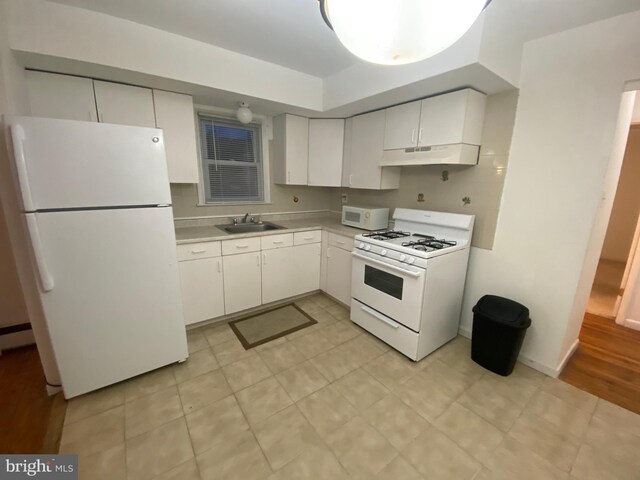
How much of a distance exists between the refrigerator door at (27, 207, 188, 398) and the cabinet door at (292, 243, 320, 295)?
1.36 metres

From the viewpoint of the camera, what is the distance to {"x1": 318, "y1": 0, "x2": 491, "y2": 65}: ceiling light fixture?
745 mm

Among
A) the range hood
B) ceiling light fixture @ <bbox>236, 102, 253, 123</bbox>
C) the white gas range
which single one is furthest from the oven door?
ceiling light fixture @ <bbox>236, 102, 253, 123</bbox>

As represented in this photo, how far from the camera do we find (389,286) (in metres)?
2.29

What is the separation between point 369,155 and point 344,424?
2.46m

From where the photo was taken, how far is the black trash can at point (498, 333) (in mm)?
1972

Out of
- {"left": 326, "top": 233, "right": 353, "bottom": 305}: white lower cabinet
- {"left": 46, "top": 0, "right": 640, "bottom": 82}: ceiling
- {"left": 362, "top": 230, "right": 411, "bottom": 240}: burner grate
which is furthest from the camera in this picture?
{"left": 326, "top": 233, "right": 353, "bottom": 305}: white lower cabinet

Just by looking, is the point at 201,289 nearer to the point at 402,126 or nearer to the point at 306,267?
the point at 306,267

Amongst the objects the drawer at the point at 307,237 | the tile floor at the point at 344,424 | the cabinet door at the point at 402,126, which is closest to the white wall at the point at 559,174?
the tile floor at the point at 344,424

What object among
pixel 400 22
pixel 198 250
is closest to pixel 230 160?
pixel 198 250

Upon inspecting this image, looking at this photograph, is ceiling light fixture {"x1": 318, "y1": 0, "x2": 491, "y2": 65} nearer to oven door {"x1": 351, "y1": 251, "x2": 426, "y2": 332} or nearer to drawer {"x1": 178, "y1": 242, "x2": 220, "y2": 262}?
oven door {"x1": 351, "y1": 251, "x2": 426, "y2": 332}

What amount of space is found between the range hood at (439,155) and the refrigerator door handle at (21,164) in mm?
2609

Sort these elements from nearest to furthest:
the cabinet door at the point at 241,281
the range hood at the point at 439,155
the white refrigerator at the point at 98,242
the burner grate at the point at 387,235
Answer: the white refrigerator at the point at 98,242 → the range hood at the point at 439,155 → the burner grate at the point at 387,235 → the cabinet door at the point at 241,281

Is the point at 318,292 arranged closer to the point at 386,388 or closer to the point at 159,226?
the point at 386,388

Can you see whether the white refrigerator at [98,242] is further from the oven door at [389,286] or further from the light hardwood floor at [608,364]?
the light hardwood floor at [608,364]
